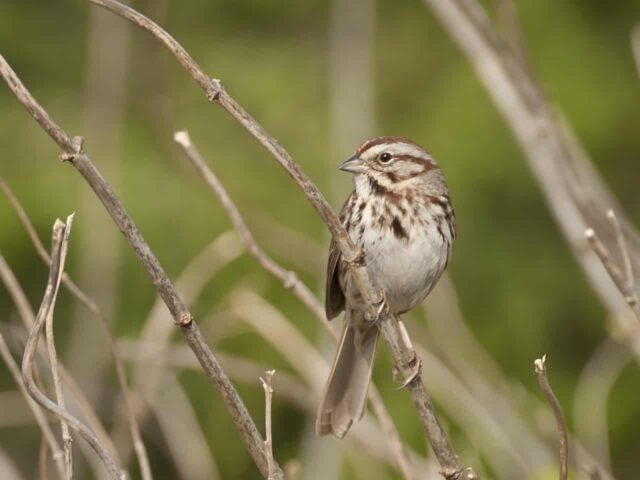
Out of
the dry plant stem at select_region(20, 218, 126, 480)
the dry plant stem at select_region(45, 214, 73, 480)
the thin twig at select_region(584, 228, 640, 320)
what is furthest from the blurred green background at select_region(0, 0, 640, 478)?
the dry plant stem at select_region(20, 218, 126, 480)

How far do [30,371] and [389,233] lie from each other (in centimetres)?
158

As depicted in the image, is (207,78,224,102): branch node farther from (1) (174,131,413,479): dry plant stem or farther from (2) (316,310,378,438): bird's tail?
(2) (316,310,378,438): bird's tail

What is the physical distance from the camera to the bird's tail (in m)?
2.83

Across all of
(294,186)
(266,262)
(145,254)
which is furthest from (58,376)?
(294,186)

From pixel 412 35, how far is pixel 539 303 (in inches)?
63.9

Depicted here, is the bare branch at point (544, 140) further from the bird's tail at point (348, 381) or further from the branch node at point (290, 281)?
the branch node at point (290, 281)

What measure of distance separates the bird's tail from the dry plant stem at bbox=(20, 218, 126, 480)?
0.92 meters

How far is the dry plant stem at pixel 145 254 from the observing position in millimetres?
1785

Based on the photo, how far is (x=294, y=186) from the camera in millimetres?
5262

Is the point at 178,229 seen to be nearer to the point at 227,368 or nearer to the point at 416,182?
the point at 227,368

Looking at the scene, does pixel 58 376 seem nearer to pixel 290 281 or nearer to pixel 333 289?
pixel 290 281

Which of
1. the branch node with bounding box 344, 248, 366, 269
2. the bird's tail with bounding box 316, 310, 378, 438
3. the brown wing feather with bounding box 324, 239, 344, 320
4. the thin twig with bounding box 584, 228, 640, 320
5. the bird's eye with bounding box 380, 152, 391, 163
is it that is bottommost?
the thin twig with bounding box 584, 228, 640, 320

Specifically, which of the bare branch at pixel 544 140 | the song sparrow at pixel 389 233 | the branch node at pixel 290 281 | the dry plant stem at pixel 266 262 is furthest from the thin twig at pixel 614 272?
the song sparrow at pixel 389 233

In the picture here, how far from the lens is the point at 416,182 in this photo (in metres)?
3.45
